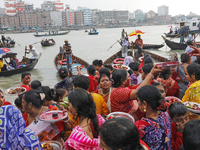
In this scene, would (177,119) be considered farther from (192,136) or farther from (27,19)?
(27,19)

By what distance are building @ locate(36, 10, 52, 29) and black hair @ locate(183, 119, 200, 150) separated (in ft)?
353

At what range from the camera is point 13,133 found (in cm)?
135

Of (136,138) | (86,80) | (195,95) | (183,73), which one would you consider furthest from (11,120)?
(183,73)

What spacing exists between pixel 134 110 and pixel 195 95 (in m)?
0.80

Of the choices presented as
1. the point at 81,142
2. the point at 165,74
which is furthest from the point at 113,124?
the point at 165,74

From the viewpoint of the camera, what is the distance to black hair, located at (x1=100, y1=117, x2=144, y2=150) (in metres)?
1.02

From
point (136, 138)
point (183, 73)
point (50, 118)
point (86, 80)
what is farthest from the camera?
point (183, 73)

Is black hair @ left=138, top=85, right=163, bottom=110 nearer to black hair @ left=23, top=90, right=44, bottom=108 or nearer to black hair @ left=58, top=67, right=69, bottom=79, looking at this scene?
black hair @ left=23, top=90, right=44, bottom=108

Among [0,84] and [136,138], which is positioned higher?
[136,138]

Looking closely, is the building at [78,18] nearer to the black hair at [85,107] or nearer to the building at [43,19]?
the building at [43,19]

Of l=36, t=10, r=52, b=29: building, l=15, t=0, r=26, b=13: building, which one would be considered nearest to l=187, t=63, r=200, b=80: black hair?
l=36, t=10, r=52, b=29: building

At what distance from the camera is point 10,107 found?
1.37 meters

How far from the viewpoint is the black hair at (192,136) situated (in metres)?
1.19

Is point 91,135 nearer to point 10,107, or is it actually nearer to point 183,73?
point 10,107
